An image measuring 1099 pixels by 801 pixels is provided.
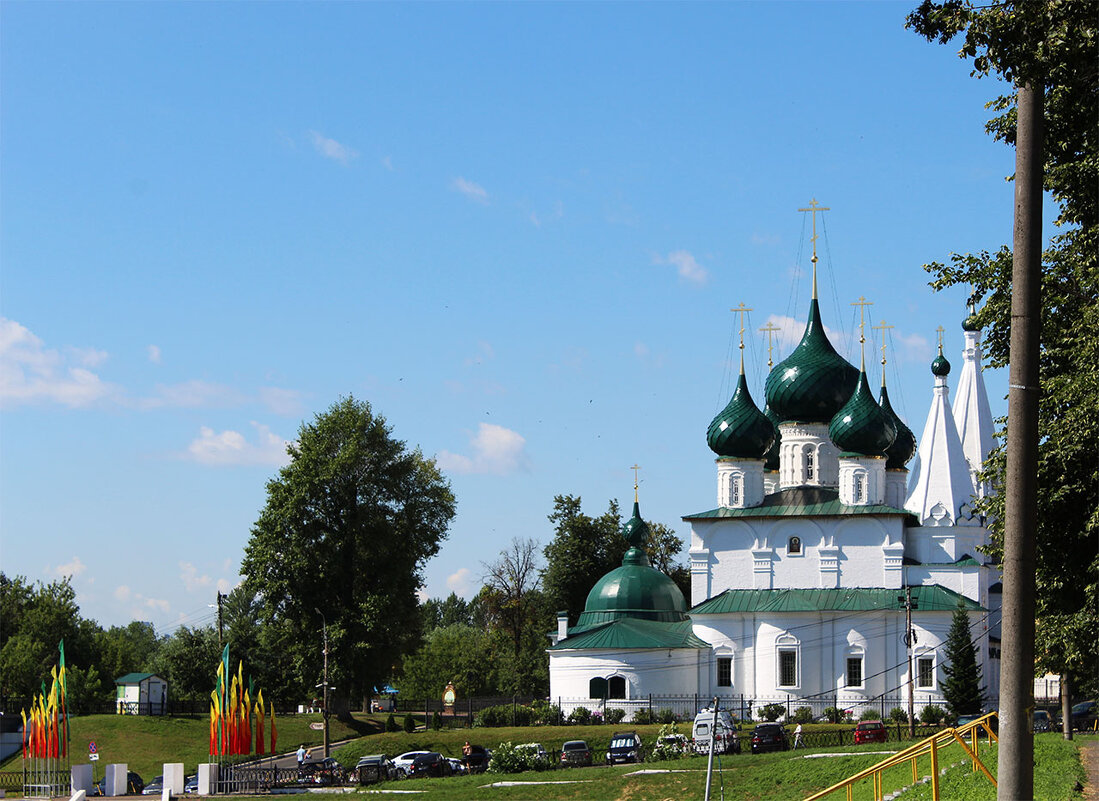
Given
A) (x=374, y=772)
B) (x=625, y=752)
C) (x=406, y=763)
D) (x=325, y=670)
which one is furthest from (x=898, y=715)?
(x=374, y=772)

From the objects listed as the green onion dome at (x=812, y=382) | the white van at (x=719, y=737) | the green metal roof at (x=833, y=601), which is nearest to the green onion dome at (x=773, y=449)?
the green onion dome at (x=812, y=382)

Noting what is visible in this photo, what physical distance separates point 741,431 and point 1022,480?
148 ft

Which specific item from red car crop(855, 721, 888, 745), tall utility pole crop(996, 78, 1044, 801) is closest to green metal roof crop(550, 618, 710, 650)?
red car crop(855, 721, 888, 745)

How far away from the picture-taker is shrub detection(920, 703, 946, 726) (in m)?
43.7

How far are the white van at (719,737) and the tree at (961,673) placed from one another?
927 cm

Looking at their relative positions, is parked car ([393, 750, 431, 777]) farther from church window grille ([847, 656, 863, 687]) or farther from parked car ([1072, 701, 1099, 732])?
church window grille ([847, 656, 863, 687])

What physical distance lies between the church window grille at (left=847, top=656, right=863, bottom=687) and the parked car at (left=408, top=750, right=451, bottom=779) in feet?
63.6

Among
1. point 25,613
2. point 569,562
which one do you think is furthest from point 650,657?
point 25,613

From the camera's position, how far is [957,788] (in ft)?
59.0

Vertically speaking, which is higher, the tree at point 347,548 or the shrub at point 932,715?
the tree at point 347,548

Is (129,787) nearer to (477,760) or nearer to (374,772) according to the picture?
(374,772)

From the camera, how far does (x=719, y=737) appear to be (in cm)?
3500

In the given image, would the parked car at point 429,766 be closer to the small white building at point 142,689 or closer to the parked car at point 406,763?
the parked car at point 406,763

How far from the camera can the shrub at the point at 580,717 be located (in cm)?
4806
